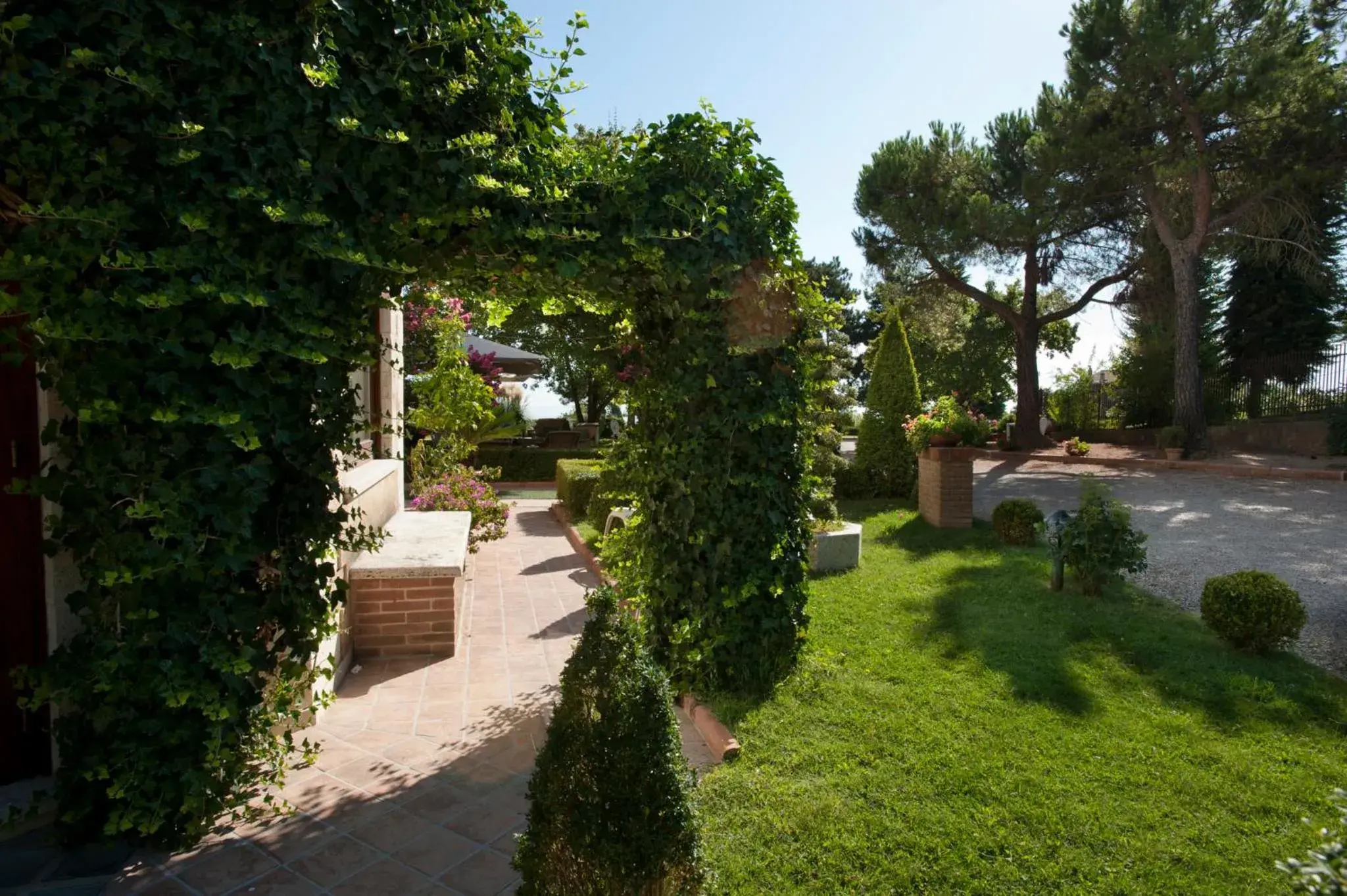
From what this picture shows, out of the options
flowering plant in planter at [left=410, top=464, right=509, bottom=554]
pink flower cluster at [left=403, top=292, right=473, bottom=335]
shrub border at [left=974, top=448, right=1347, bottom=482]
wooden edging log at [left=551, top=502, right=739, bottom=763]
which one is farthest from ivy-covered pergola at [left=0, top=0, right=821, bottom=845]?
shrub border at [left=974, top=448, right=1347, bottom=482]

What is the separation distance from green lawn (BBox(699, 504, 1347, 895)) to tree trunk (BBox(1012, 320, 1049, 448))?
54.0 feet

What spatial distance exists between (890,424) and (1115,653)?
7349mm

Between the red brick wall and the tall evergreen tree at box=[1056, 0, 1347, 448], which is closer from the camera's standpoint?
the red brick wall

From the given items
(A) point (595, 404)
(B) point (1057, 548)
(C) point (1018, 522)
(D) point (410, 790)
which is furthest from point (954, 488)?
(A) point (595, 404)

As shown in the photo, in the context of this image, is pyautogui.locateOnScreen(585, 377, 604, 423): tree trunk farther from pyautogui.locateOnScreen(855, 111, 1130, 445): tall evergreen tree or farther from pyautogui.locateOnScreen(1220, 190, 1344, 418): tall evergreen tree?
pyautogui.locateOnScreen(1220, 190, 1344, 418): tall evergreen tree

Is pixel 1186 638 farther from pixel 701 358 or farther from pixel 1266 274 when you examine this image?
pixel 1266 274

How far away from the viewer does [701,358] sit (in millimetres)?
3822

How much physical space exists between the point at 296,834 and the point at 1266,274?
25.3 m

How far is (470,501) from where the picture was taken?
8.60 m

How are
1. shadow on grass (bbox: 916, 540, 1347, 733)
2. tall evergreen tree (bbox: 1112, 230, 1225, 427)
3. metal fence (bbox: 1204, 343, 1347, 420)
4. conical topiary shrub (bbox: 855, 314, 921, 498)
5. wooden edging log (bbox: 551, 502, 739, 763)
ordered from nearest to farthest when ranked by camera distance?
wooden edging log (bbox: 551, 502, 739, 763) → shadow on grass (bbox: 916, 540, 1347, 733) → conical topiary shrub (bbox: 855, 314, 921, 498) → metal fence (bbox: 1204, 343, 1347, 420) → tall evergreen tree (bbox: 1112, 230, 1225, 427)

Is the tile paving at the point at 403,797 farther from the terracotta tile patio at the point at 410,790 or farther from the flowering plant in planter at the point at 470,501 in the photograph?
the flowering plant in planter at the point at 470,501

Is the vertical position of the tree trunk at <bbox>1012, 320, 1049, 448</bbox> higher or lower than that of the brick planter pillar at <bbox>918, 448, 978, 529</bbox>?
higher

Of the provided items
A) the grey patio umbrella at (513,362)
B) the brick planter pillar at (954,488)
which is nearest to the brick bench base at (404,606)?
the brick planter pillar at (954,488)

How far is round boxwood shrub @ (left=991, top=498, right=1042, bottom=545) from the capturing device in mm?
8125
